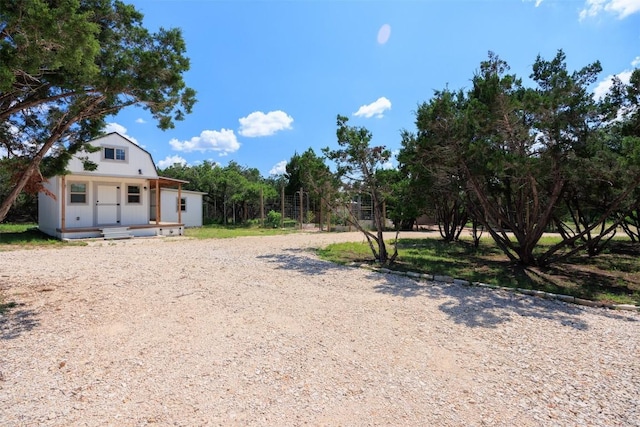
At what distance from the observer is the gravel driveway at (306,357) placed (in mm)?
2400

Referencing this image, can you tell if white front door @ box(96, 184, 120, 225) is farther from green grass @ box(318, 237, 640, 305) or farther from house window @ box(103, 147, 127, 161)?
green grass @ box(318, 237, 640, 305)

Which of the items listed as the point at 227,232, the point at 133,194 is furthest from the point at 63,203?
the point at 227,232

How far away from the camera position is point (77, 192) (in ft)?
47.3

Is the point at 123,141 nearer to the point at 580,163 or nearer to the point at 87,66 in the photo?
the point at 87,66

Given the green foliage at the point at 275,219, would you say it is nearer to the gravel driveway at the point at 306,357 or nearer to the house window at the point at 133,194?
the house window at the point at 133,194

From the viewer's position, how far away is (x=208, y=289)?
5750 mm

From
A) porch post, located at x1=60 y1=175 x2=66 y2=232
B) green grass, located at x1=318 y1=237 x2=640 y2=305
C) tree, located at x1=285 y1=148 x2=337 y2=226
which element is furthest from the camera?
porch post, located at x1=60 y1=175 x2=66 y2=232

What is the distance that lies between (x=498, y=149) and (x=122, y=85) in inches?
293

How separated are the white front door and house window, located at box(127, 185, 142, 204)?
47 cm

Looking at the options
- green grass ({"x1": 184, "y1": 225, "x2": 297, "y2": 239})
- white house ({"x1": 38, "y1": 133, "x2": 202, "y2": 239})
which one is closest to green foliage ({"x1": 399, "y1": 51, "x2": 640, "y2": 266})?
green grass ({"x1": 184, "y1": 225, "x2": 297, "y2": 239})

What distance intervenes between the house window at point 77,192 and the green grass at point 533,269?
1140cm

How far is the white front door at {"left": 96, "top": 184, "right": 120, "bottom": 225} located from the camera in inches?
590

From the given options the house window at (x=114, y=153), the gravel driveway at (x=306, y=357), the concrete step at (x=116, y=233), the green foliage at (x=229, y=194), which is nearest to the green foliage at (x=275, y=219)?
the green foliage at (x=229, y=194)

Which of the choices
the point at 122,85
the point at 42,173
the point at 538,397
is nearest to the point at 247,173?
the point at 42,173
